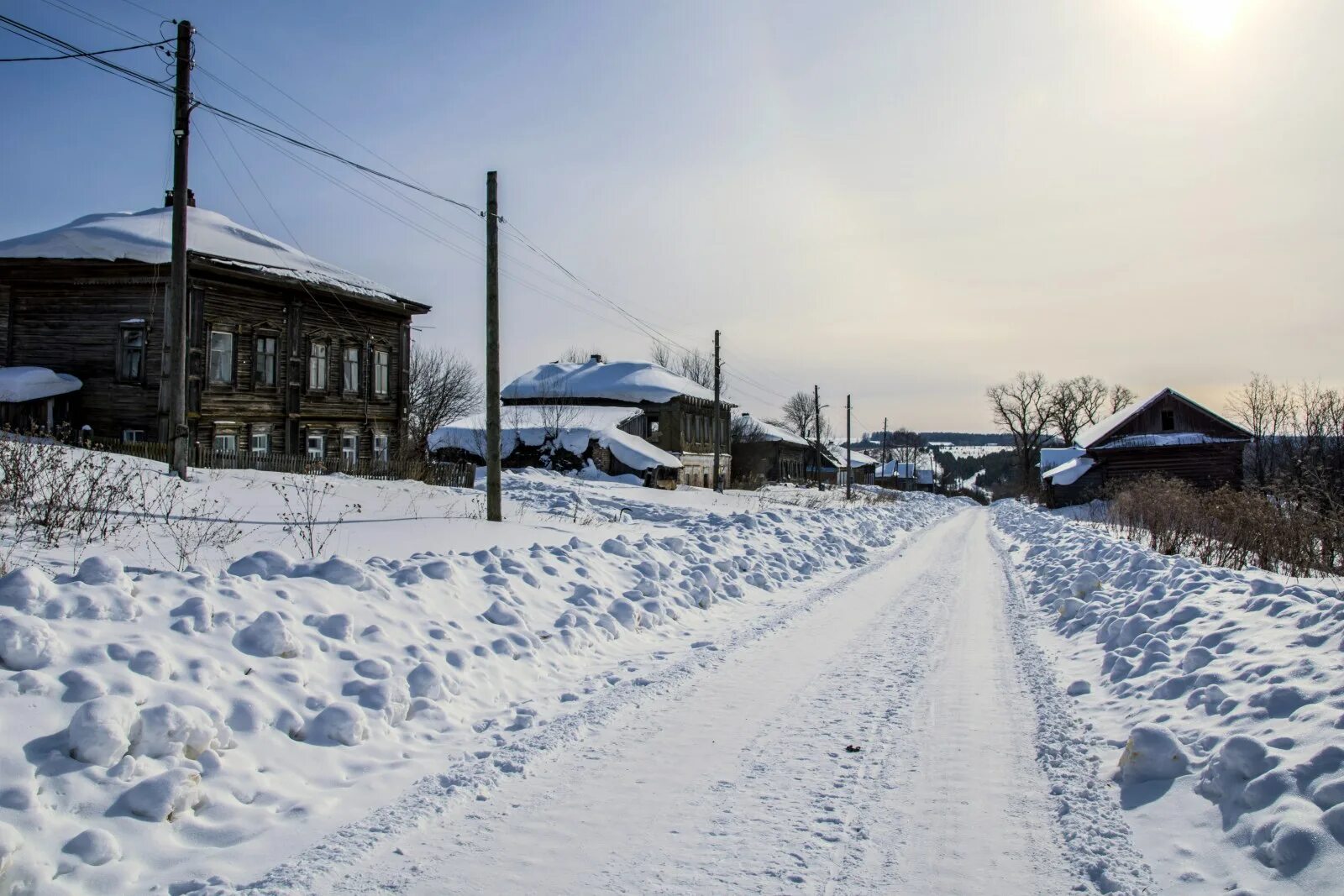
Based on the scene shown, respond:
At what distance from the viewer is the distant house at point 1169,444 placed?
4206cm

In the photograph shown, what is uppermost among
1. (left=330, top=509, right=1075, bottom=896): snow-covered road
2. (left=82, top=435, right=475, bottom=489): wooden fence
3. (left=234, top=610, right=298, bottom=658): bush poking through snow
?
(left=82, top=435, right=475, bottom=489): wooden fence

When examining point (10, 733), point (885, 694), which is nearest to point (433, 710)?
point (10, 733)

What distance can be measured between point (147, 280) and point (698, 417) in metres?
34.2

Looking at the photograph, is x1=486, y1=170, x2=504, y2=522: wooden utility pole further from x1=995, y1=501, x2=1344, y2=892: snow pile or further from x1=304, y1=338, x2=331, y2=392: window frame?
x1=304, y1=338, x2=331, y2=392: window frame

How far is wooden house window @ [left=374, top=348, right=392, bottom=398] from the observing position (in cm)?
2806

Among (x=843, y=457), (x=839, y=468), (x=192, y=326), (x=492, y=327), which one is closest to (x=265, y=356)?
(x=192, y=326)

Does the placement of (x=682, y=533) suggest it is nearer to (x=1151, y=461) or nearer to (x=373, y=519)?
(x=373, y=519)

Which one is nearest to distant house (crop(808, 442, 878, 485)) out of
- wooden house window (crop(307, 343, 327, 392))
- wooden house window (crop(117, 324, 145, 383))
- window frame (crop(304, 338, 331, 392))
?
window frame (crop(304, 338, 331, 392))

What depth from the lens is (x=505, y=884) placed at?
3604 mm

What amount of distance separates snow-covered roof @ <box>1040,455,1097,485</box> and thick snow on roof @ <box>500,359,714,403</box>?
69.2ft

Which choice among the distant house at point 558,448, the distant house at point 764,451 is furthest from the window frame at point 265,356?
the distant house at point 764,451

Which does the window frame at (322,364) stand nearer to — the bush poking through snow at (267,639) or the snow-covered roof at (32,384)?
the snow-covered roof at (32,384)

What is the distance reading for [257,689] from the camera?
5227mm

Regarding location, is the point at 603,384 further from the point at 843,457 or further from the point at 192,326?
the point at 843,457
